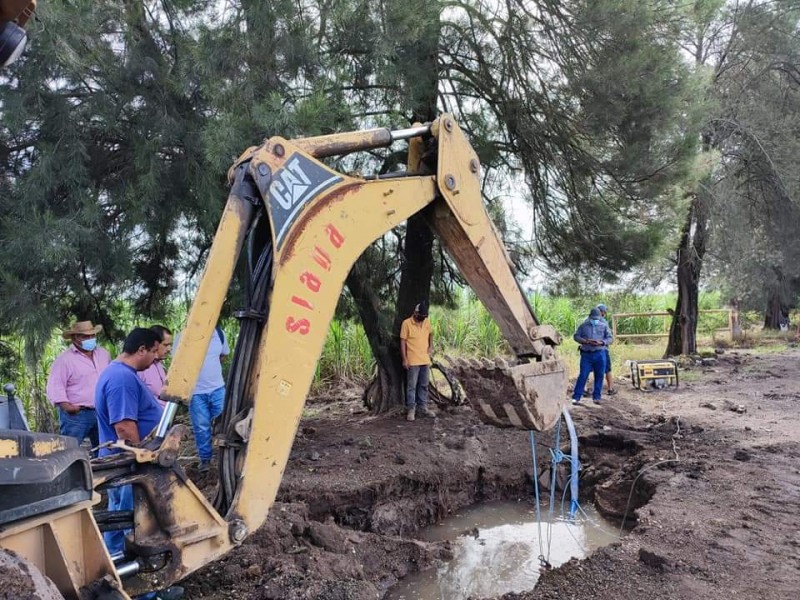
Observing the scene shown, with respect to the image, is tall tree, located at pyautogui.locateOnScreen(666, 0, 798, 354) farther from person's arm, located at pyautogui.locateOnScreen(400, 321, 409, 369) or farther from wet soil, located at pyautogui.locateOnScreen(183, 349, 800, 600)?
person's arm, located at pyautogui.locateOnScreen(400, 321, 409, 369)

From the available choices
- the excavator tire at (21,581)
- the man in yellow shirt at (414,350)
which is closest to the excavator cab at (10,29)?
the excavator tire at (21,581)

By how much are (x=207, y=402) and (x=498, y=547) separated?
2.84 m

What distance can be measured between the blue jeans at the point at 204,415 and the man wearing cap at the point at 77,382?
847 millimetres

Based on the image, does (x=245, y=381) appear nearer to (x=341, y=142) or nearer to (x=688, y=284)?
(x=341, y=142)

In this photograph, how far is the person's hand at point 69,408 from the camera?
16.0 ft

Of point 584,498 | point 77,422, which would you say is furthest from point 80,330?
point 584,498

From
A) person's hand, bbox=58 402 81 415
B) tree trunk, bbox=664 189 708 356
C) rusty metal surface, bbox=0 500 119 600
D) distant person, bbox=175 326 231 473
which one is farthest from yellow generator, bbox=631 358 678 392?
rusty metal surface, bbox=0 500 119 600

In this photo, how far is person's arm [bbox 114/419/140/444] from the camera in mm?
3619

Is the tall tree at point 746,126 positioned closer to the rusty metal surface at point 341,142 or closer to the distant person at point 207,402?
the distant person at point 207,402

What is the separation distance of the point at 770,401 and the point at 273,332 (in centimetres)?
907

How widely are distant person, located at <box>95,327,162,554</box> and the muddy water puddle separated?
1869 mm

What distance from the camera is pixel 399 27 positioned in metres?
Result: 5.26

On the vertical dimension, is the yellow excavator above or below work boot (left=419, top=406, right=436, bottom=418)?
above

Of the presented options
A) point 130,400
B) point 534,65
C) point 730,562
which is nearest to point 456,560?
point 730,562
